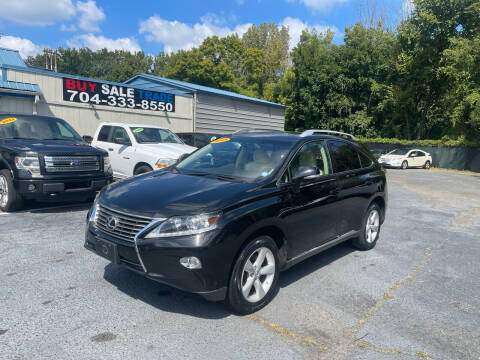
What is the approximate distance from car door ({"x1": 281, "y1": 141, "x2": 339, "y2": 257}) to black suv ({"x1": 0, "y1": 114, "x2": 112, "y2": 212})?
4.46 meters

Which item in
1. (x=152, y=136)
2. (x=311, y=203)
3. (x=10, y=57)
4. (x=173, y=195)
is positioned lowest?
(x=311, y=203)

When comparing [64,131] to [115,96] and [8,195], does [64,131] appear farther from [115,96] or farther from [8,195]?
[115,96]

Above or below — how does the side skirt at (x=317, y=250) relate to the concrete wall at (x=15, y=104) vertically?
below

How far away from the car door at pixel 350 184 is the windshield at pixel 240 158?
934mm

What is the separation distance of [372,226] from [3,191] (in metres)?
6.49

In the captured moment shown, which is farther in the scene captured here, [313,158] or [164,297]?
[313,158]

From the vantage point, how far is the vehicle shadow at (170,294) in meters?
3.49

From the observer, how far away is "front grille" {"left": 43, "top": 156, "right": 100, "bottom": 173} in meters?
6.64

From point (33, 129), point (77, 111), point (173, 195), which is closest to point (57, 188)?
point (33, 129)

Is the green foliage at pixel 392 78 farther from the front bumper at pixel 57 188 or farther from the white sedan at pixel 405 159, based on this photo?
the front bumper at pixel 57 188

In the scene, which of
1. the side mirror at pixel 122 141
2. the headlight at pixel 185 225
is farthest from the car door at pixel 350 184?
the side mirror at pixel 122 141

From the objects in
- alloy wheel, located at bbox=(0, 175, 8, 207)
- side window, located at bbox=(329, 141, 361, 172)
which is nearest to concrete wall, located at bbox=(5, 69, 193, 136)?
alloy wheel, located at bbox=(0, 175, 8, 207)

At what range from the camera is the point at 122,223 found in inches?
133

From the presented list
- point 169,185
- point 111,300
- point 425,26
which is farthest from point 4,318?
point 425,26
